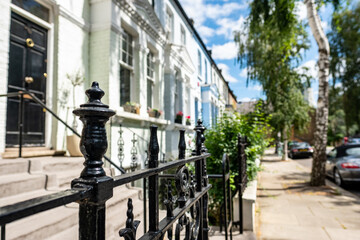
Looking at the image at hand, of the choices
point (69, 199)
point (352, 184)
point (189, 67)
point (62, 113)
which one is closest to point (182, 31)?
point (189, 67)

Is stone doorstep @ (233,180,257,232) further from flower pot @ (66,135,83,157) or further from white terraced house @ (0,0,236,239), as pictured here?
flower pot @ (66,135,83,157)

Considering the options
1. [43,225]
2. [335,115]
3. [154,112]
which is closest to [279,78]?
[154,112]

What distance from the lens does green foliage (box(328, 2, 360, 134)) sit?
69.7ft

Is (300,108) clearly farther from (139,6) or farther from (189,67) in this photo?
(139,6)

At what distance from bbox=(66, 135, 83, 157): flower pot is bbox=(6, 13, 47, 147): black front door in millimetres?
572

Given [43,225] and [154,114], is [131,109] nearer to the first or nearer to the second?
[154,114]

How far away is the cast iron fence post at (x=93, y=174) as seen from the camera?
2.36ft

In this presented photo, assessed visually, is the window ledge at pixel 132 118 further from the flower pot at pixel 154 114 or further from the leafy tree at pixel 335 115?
the leafy tree at pixel 335 115

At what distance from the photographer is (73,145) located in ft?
16.5

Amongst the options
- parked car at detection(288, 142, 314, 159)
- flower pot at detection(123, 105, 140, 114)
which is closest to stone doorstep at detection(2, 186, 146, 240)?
flower pot at detection(123, 105, 140, 114)

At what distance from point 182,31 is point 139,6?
5.99m

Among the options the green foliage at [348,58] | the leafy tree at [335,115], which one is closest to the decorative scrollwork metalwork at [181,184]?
the green foliage at [348,58]

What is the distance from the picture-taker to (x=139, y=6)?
7789 mm

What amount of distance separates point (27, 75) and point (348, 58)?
26.7 metres
